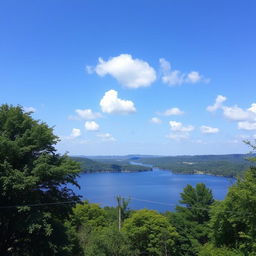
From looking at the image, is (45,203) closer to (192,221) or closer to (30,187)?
(30,187)

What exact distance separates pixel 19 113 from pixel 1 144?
250 centimetres

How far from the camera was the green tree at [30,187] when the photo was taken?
13.6 metres

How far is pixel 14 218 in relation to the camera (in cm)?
1445

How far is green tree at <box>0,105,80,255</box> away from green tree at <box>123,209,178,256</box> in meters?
12.9

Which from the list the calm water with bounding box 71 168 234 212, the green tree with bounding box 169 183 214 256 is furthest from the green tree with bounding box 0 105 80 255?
the calm water with bounding box 71 168 234 212

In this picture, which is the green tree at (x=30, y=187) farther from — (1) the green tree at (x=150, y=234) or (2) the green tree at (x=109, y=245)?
(1) the green tree at (x=150, y=234)

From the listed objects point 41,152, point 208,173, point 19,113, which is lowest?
point 208,173

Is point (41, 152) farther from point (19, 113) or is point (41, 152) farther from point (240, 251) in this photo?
point (240, 251)

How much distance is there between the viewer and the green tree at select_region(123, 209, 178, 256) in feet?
88.4

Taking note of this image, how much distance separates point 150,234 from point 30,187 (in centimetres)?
1643

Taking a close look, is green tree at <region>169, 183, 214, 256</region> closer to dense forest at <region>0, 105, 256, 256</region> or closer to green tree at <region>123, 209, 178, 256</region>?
green tree at <region>123, 209, 178, 256</region>

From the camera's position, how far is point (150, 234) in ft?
90.0

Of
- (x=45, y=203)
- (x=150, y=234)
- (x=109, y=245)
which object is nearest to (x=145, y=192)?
(x=150, y=234)

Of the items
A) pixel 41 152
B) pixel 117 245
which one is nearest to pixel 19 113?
pixel 41 152
